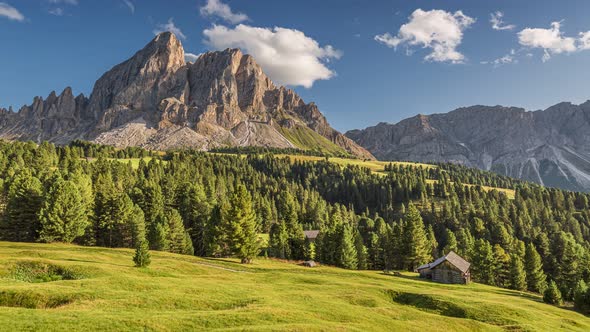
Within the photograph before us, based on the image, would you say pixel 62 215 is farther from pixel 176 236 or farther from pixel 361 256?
pixel 361 256

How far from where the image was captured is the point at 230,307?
35344 mm

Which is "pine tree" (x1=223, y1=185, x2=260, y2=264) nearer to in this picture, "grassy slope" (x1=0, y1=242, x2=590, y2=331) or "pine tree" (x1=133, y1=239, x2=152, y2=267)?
"grassy slope" (x1=0, y1=242, x2=590, y2=331)

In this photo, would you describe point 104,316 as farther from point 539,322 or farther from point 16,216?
point 16,216

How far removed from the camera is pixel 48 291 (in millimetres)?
32062

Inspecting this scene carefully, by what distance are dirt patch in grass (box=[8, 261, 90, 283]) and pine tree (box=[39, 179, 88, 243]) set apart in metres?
42.6

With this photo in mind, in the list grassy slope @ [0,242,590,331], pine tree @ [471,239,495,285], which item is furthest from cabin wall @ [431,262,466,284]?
grassy slope @ [0,242,590,331]

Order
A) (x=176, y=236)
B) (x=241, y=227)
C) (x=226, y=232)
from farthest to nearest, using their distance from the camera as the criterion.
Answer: (x=176, y=236) < (x=226, y=232) < (x=241, y=227)

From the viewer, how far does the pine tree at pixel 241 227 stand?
251 ft

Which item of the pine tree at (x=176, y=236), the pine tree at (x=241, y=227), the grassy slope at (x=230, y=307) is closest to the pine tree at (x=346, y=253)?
the pine tree at (x=241, y=227)

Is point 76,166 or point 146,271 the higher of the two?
point 76,166

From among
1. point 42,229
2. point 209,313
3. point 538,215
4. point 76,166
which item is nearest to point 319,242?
point 42,229

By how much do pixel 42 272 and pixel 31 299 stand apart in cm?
1616

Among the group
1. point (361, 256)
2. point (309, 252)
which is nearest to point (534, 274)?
point (361, 256)

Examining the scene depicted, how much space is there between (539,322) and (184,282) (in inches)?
1752
